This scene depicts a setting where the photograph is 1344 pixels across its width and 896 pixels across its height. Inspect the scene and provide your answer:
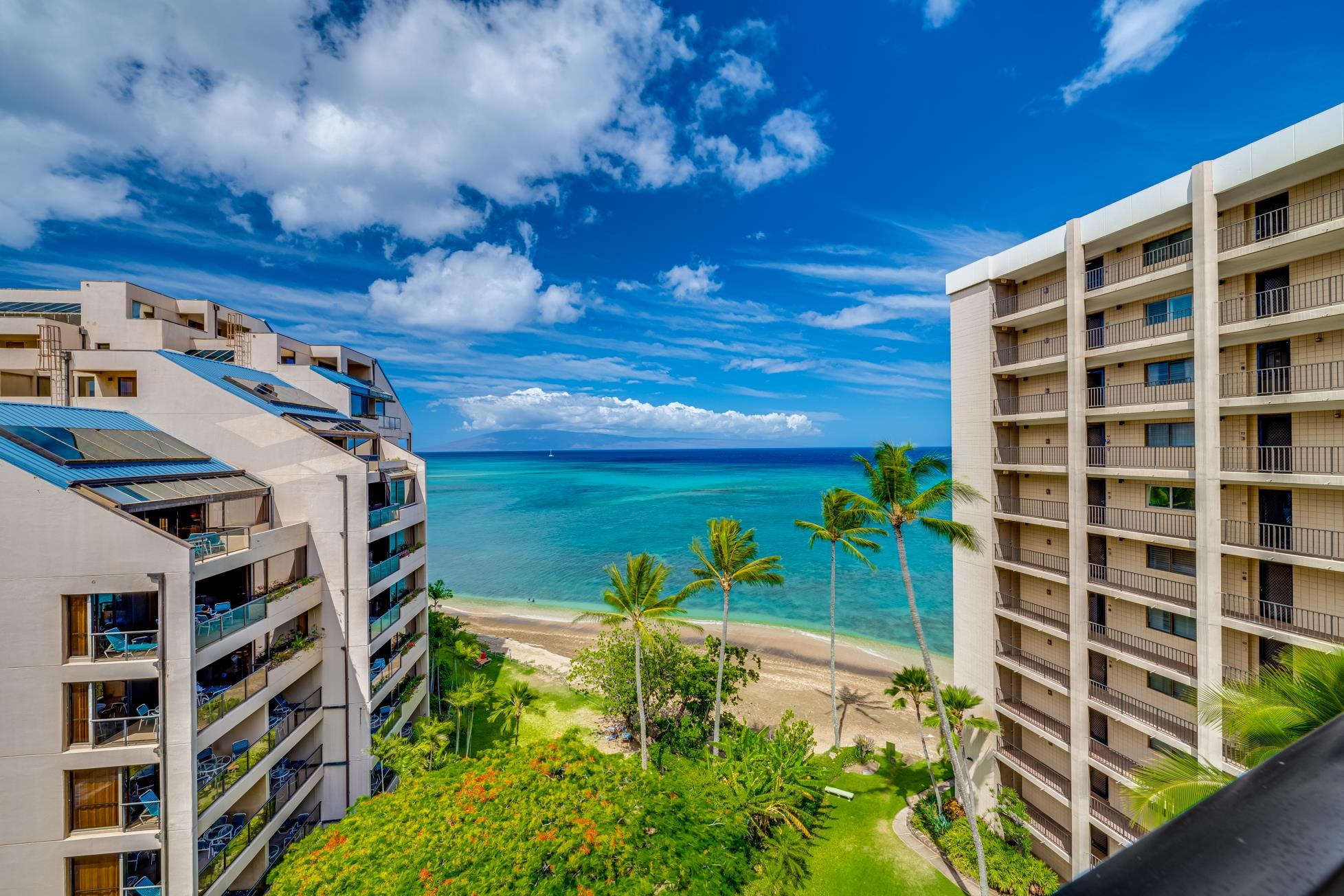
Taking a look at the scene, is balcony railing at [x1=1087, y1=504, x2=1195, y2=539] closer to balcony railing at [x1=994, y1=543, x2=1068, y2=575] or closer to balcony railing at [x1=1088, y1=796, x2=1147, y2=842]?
balcony railing at [x1=994, y1=543, x2=1068, y2=575]

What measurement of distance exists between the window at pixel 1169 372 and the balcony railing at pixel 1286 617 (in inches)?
239

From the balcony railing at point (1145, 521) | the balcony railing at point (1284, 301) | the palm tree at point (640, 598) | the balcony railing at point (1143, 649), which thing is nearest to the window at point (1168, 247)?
the balcony railing at point (1284, 301)

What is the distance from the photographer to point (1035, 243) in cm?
1914

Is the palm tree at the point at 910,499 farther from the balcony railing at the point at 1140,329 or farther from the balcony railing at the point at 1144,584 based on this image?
the balcony railing at the point at 1140,329

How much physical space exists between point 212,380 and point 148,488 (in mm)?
5313

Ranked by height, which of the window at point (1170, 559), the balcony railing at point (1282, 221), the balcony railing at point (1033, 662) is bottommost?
the balcony railing at point (1033, 662)

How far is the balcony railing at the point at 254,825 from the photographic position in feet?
47.0

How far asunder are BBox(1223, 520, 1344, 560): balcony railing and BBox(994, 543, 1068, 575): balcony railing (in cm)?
445

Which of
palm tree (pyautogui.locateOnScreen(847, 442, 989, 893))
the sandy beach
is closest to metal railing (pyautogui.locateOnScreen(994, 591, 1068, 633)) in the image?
palm tree (pyautogui.locateOnScreen(847, 442, 989, 893))

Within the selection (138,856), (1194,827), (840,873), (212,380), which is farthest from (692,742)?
(1194,827)

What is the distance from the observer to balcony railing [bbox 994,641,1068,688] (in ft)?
62.5

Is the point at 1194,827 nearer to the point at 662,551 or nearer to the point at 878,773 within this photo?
the point at 878,773

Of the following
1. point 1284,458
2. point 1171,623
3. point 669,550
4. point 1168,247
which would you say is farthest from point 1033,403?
point 669,550

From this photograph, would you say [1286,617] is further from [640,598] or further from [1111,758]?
[640,598]
